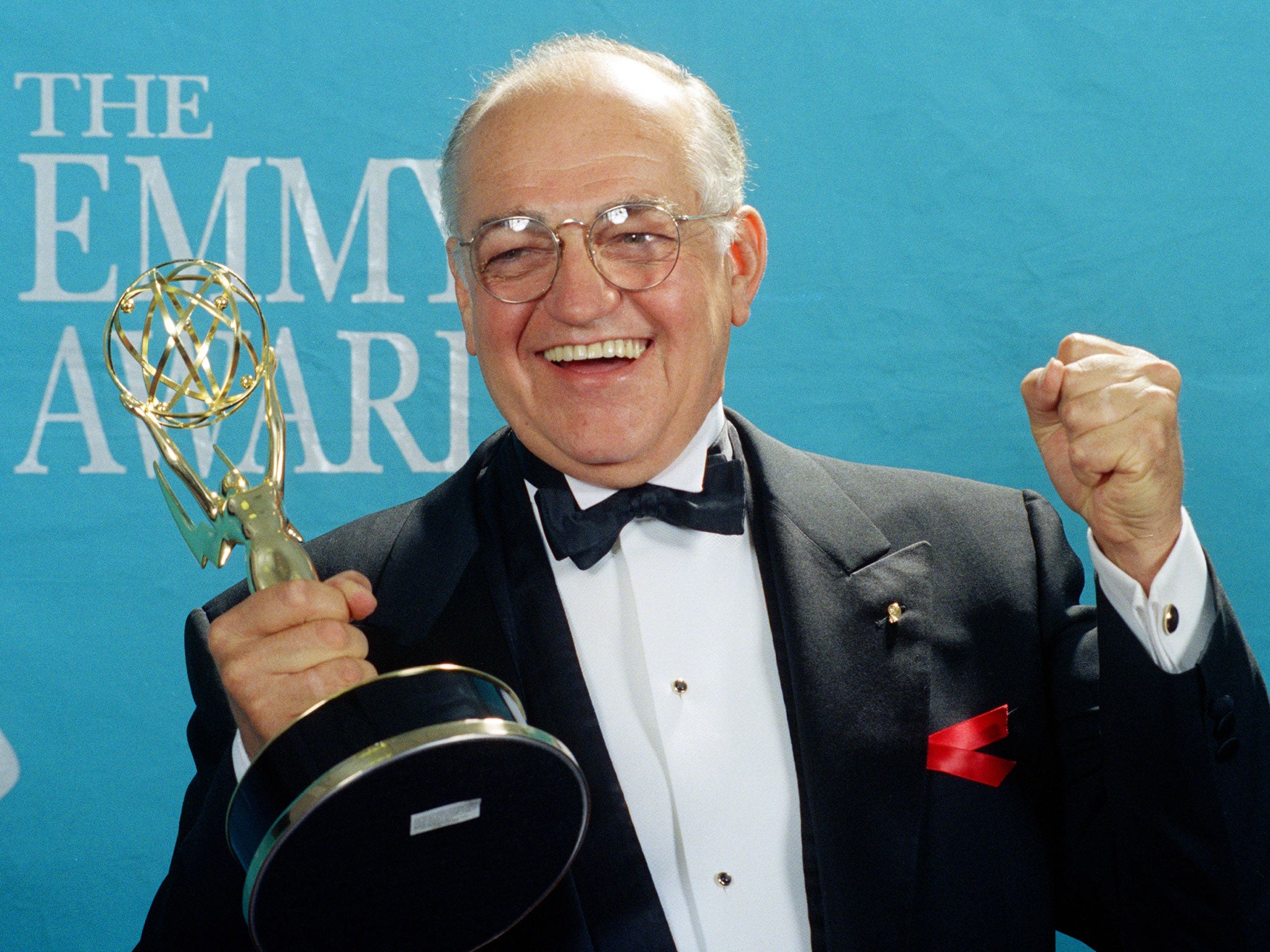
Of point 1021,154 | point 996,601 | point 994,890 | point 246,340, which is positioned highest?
point 1021,154

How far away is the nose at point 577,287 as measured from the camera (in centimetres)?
165

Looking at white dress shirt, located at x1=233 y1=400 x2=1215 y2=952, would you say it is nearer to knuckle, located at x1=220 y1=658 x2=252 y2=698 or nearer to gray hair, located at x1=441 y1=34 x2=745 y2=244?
gray hair, located at x1=441 y1=34 x2=745 y2=244

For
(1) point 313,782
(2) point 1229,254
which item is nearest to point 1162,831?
(1) point 313,782

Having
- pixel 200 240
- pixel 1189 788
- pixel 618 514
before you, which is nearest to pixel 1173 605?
pixel 1189 788

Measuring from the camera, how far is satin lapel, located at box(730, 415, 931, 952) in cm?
159

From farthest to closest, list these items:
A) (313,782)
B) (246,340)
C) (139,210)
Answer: (139,210) < (246,340) < (313,782)

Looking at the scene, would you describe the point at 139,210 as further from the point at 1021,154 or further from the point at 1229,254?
the point at 1229,254

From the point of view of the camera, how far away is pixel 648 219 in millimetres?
1691

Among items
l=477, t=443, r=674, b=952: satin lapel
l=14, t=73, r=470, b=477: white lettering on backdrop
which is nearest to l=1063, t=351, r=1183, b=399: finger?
l=477, t=443, r=674, b=952: satin lapel

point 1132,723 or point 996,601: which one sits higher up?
point 996,601

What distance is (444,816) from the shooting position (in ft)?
3.85

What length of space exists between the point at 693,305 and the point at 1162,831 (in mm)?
880

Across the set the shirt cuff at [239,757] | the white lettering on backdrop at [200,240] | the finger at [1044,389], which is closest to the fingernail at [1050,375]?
the finger at [1044,389]

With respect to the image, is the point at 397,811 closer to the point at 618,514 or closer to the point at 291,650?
the point at 291,650
